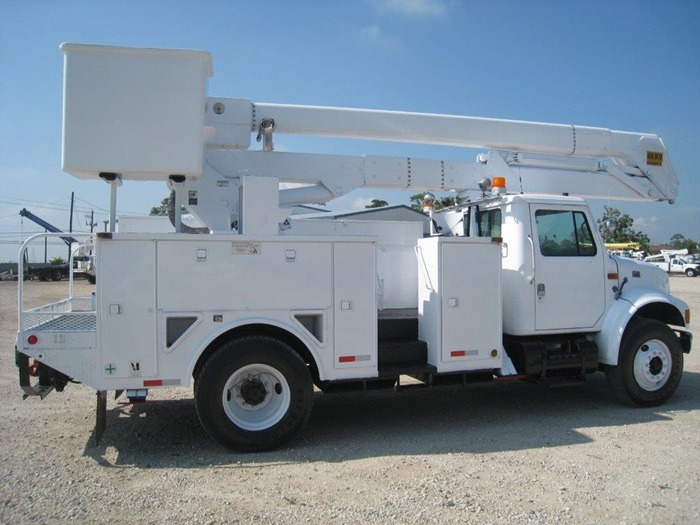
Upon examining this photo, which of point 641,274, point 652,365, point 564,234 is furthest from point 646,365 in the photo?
point 564,234

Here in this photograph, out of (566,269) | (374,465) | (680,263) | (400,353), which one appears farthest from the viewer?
(680,263)

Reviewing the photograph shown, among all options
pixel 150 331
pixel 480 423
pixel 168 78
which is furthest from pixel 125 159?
pixel 480 423

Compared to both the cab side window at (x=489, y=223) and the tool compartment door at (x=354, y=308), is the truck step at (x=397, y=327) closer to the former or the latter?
the tool compartment door at (x=354, y=308)

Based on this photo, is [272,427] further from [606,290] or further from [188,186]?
[606,290]

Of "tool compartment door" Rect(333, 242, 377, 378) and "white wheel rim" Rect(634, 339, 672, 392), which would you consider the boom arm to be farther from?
"white wheel rim" Rect(634, 339, 672, 392)

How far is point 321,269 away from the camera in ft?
17.8

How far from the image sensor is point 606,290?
6887 millimetres

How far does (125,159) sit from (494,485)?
4.36 m

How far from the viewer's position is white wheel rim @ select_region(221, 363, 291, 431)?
208 inches

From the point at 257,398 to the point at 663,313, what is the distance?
5.50m

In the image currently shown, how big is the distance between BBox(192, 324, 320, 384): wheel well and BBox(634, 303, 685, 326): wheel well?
4280 mm

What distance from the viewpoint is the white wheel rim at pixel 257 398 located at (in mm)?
5289

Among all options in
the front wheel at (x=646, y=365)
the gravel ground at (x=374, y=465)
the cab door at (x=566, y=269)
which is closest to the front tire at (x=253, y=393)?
the gravel ground at (x=374, y=465)

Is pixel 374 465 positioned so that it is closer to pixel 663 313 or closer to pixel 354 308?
pixel 354 308
